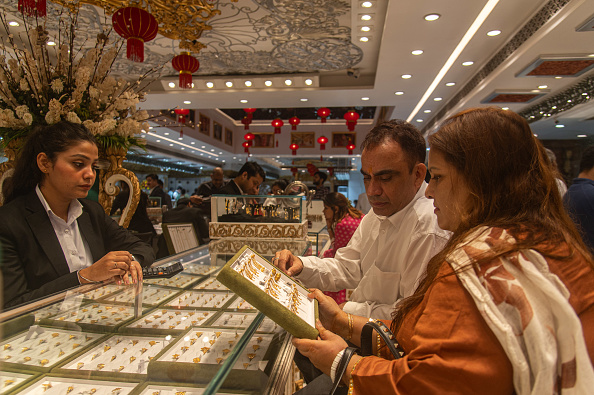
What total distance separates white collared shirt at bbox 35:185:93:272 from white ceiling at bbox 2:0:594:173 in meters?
3.88

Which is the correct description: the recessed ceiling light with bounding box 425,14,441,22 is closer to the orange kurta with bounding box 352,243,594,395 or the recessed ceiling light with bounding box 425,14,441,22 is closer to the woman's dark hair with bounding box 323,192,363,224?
the woman's dark hair with bounding box 323,192,363,224

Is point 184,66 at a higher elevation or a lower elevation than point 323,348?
higher

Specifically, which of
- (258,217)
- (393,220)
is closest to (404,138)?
(393,220)

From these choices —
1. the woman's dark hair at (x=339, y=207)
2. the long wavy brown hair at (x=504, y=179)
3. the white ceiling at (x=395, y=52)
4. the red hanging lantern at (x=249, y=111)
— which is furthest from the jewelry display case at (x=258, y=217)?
the red hanging lantern at (x=249, y=111)

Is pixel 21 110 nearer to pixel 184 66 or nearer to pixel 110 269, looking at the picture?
pixel 110 269

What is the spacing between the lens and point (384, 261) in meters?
1.93

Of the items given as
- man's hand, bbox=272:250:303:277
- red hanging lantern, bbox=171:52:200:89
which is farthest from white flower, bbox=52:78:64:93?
red hanging lantern, bbox=171:52:200:89

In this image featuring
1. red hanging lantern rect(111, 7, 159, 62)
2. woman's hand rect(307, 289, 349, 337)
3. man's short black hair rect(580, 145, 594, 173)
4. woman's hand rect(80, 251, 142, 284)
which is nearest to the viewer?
woman's hand rect(307, 289, 349, 337)

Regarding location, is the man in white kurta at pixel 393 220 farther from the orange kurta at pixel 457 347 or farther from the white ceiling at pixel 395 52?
the white ceiling at pixel 395 52

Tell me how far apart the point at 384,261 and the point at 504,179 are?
3.29 ft

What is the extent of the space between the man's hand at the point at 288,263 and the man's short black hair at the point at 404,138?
0.69 metres

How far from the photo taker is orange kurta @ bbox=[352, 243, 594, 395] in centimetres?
81

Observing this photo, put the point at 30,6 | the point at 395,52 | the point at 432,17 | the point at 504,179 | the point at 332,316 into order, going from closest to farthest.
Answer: the point at 504,179
the point at 332,316
the point at 30,6
the point at 432,17
the point at 395,52

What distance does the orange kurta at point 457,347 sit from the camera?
2.64ft
